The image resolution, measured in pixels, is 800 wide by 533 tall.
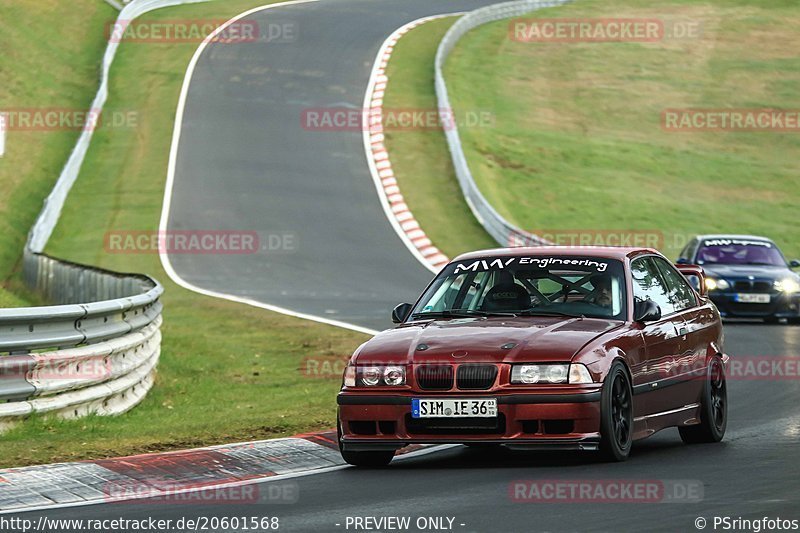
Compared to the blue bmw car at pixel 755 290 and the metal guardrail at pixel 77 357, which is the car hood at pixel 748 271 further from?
the metal guardrail at pixel 77 357

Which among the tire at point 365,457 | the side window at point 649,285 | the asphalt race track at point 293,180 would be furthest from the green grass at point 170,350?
the side window at point 649,285

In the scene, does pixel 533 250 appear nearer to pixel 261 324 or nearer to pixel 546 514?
pixel 546 514

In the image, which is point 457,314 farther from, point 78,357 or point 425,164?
point 425,164

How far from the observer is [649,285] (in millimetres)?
11344

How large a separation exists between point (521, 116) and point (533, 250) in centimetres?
3792

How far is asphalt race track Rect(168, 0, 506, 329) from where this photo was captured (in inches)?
1128

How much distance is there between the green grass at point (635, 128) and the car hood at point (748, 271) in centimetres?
1040

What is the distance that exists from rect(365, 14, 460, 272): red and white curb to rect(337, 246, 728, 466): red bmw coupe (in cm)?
1904

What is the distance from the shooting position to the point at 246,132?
42.5 m

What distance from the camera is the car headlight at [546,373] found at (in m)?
9.62

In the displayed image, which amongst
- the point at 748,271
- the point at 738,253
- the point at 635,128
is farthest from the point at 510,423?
the point at 635,128

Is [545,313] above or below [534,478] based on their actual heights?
above

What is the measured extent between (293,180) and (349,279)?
943 centimetres

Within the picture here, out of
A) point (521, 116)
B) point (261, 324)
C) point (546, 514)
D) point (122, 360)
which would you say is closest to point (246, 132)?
point (521, 116)
